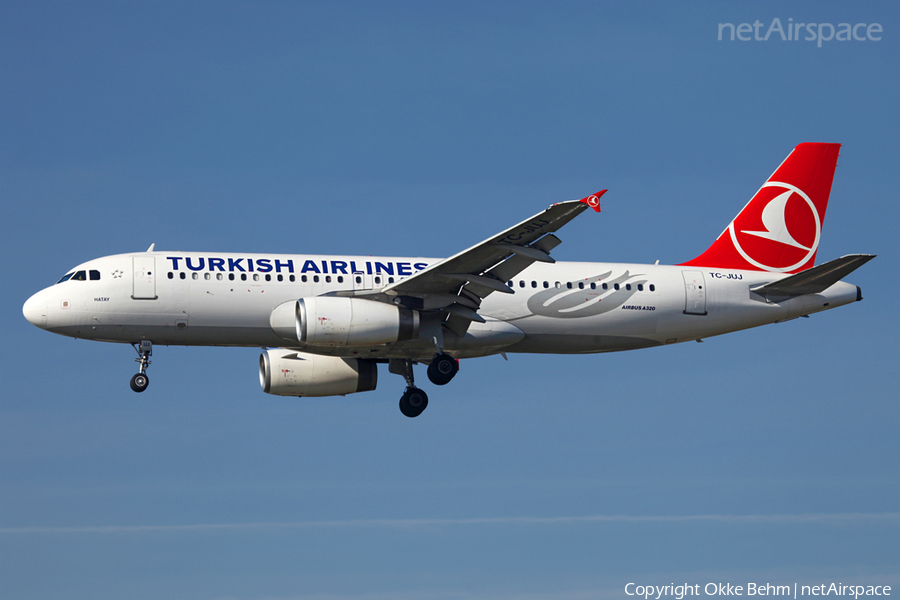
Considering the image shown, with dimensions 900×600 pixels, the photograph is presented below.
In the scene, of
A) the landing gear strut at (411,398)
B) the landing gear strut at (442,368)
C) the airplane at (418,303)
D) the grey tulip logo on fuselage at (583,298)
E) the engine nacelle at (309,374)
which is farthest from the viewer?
the engine nacelle at (309,374)

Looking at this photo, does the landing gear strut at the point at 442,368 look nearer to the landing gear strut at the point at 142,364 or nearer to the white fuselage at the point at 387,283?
the white fuselage at the point at 387,283

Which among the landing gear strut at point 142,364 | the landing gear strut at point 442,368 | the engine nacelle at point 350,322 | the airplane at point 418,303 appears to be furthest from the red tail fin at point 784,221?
the landing gear strut at point 142,364

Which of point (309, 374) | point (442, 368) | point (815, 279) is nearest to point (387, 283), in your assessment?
point (442, 368)

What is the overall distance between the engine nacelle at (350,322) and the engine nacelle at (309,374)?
18.5 feet

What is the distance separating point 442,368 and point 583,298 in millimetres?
5377

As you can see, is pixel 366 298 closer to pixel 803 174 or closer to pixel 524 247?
pixel 524 247

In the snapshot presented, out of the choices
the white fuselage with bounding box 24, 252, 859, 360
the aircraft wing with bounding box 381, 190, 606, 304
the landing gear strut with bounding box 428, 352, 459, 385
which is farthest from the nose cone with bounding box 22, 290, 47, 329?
the landing gear strut with bounding box 428, 352, 459, 385

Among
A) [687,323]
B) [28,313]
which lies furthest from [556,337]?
[28,313]

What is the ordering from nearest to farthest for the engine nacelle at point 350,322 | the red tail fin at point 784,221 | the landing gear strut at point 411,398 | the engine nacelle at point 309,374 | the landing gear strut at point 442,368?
the engine nacelle at point 350,322, the landing gear strut at point 442,368, the landing gear strut at point 411,398, the engine nacelle at point 309,374, the red tail fin at point 784,221

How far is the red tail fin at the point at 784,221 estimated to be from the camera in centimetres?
4269

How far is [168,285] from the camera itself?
36.4 meters

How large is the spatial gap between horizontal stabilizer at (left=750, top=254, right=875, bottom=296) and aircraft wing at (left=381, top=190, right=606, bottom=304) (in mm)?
10215

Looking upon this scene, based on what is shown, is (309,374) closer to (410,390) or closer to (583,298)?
(410,390)

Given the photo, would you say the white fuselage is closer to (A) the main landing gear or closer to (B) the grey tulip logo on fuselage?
(B) the grey tulip logo on fuselage
